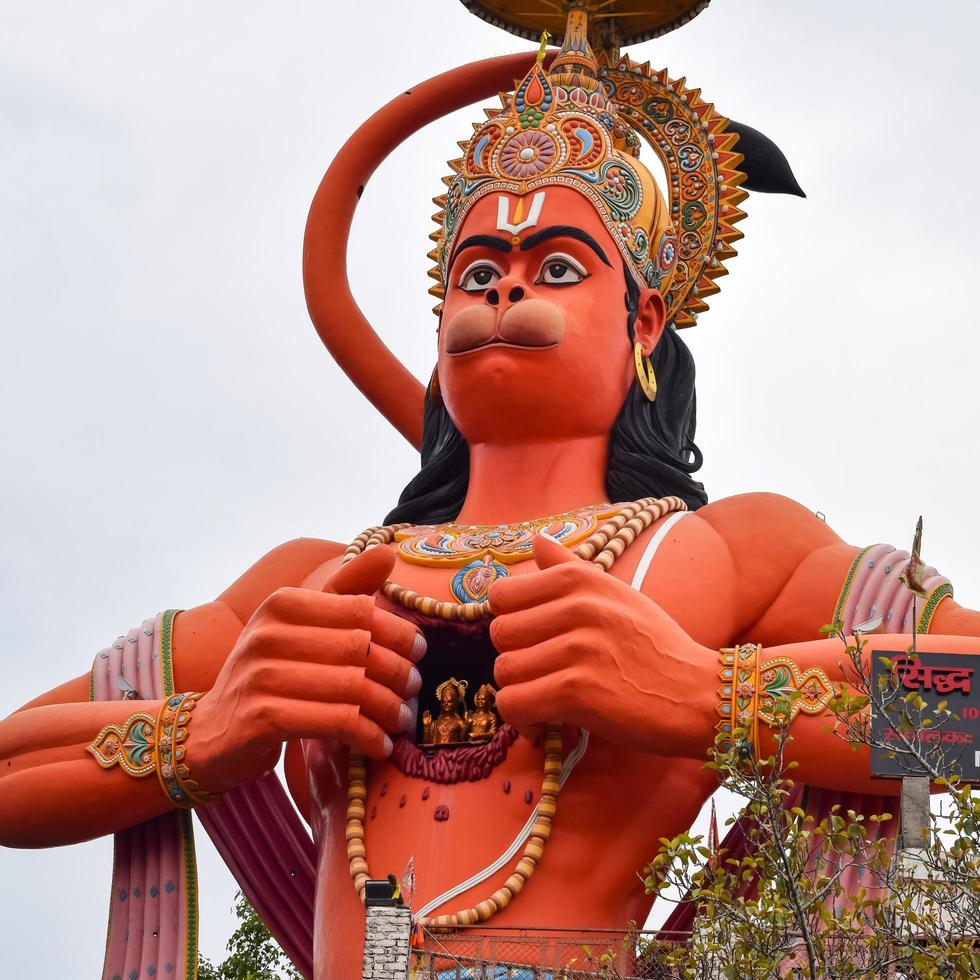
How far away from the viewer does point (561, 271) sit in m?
11.1

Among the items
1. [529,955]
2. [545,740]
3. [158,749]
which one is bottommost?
[529,955]

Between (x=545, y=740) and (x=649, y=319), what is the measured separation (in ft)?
8.60

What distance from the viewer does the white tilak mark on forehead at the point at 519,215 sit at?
11.1 m

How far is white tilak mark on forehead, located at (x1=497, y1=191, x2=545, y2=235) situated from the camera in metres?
11.1

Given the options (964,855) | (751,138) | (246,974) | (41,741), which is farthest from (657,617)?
(246,974)

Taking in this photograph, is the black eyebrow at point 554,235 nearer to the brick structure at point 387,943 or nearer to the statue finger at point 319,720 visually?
the statue finger at point 319,720

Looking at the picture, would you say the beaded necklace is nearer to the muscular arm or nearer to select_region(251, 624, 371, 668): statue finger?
select_region(251, 624, 371, 668): statue finger

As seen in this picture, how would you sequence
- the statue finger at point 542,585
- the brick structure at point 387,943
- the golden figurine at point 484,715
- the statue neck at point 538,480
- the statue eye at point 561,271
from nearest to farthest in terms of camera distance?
the brick structure at point 387,943
the statue finger at point 542,585
the golden figurine at point 484,715
the statue neck at point 538,480
the statue eye at point 561,271

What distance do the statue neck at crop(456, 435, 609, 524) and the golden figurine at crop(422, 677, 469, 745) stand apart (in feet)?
3.37

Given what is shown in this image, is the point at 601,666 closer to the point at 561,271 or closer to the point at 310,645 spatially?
the point at 310,645

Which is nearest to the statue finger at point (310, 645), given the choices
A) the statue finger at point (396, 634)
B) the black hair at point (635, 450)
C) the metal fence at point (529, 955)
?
the statue finger at point (396, 634)

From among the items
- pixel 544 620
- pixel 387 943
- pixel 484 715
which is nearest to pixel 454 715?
pixel 484 715

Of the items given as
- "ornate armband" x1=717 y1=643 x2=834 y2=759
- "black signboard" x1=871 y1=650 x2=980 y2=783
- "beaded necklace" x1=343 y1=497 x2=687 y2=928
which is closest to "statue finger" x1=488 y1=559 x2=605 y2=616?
"beaded necklace" x1=343 y1=497 x2=687 y2=928

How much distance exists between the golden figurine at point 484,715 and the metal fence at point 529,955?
1.02 metres
